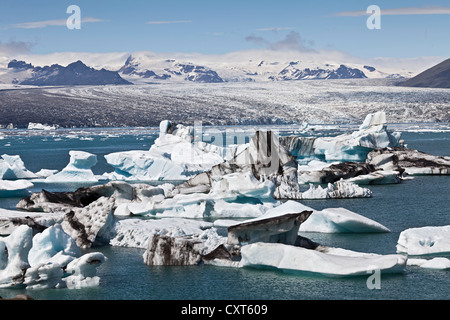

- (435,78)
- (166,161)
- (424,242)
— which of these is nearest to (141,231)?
(424,242)

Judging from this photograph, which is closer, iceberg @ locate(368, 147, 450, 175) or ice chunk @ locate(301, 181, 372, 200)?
ice chunk @ locate(301, 181, 372, 200)

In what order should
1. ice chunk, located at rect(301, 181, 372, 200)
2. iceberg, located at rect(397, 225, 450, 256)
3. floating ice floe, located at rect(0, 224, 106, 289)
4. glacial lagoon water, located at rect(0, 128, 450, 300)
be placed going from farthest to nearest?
ice chunk, located at rect(301, 181, 372, 200) < iceberg, located at rect(397, 225, 450, 256) < floating ice floe, located at rect(0, 224, 106, 289) < glacial lagoon water, located at rect(0, 128, 450, 300)

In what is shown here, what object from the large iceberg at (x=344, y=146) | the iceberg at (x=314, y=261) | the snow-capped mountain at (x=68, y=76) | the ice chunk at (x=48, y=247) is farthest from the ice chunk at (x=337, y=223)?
the snow-capped mountain at (x=68, y=76)

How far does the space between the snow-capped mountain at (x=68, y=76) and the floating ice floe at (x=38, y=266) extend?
511 feet

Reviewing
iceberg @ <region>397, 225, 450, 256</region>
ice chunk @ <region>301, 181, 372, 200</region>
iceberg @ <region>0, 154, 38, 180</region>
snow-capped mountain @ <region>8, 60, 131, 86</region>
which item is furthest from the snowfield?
snow-capped mountain @ <region>8, 60, 131, 86</region>

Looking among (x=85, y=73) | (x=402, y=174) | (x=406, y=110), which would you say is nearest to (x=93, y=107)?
(x=406, y=110)

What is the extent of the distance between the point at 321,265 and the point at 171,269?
1647 millimetres

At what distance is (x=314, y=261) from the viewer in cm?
677

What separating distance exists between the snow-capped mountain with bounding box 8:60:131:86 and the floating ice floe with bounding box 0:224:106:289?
511 ft

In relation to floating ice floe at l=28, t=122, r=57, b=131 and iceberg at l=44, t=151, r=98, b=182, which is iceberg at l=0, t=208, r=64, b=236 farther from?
floating ice floe at l=28, t=122, r=57, b=131

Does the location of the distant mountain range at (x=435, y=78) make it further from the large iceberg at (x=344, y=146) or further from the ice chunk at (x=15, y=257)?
the ice chunk at (x=15, y=257)

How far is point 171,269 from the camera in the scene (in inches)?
289

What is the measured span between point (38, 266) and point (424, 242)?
4364 millimetres

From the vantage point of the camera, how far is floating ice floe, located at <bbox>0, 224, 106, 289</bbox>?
6.50 metres
